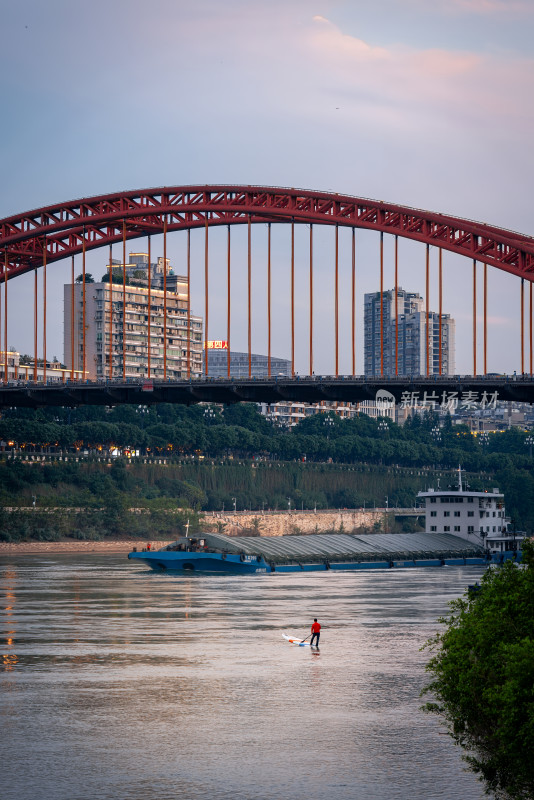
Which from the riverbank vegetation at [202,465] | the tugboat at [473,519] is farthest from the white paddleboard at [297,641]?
the riverbank vegetation at [202,465]

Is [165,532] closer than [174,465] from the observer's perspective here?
Yes

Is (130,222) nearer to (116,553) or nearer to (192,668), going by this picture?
(116,553)

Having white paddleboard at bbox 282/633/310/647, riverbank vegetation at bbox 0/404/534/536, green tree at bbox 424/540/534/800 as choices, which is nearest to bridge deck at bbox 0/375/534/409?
white paddleboard at bbox 282/633/310/647

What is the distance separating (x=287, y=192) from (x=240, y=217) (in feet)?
17.7

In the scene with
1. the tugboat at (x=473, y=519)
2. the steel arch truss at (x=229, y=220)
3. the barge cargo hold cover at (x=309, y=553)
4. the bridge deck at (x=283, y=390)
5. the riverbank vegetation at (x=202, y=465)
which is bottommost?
the barge cargo hold cover at (x=309, y=553)

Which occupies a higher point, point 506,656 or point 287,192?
point 287,192

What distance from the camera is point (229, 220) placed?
8700 cm

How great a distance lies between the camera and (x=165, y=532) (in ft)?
451

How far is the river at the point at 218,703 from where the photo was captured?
82.6ft

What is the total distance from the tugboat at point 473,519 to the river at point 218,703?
146 ft

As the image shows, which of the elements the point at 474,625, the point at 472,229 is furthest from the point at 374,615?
the point at 474,625

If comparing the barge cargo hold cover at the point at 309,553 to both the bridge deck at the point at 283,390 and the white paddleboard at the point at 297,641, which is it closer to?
the bridge deck at the point at 283,390

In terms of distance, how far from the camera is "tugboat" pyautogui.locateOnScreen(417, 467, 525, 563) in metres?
107

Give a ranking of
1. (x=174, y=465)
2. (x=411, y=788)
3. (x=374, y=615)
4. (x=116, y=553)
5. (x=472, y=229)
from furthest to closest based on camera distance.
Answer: (x=174, y=465), (x=116, y=553), (x=472, y=229), (x=374, y=615), (x=411, y=788)
